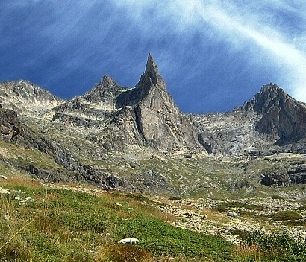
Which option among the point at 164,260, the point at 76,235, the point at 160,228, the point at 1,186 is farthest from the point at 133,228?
the point at 1,186

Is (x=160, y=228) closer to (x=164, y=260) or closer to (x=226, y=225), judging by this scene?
(x=164, y=260)

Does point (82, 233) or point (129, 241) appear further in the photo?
point (82, 233)

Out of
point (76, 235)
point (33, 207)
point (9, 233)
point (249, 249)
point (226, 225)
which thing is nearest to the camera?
point (9, 233)

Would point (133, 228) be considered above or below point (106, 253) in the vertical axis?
above

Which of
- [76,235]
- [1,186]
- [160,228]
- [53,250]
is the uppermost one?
[1,186]

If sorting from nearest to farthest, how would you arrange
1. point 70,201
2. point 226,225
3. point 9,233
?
point 9,233
point 70,201
point 226,225

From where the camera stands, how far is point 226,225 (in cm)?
4222

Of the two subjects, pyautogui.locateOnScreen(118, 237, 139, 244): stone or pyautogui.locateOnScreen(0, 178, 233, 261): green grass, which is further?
pyautogui.locateOnScreen(118, 237, 139, 244): stone

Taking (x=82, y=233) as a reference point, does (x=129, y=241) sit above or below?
below

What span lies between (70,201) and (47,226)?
11168 mm

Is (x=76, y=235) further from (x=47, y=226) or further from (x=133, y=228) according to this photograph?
(x=133, y=228)

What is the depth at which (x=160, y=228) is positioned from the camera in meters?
30.8

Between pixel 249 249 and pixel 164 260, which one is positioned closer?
pixel 164 260

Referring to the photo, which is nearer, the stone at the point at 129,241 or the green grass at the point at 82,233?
the green grass at the point at 82,233
